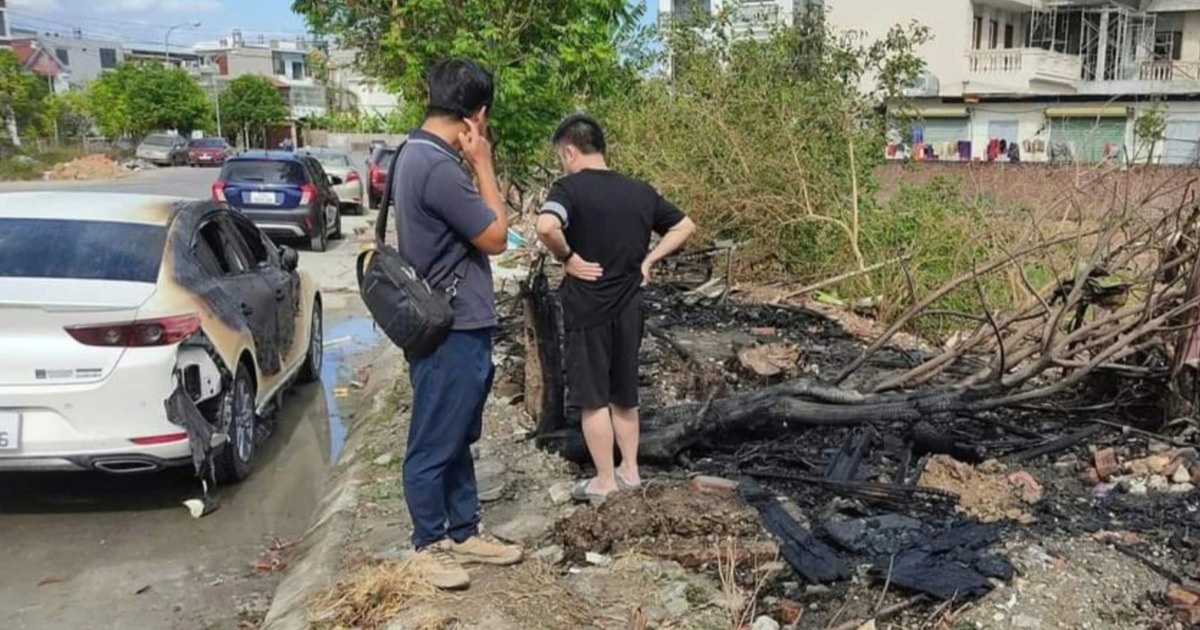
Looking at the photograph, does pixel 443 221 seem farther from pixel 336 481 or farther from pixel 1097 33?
pixel 1097 33

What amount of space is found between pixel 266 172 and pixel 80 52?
82749 millimetres

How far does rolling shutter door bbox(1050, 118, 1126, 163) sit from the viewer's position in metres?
10.4

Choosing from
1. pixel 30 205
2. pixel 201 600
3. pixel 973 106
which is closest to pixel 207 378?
pixel 201 600

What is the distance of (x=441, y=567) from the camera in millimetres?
3736

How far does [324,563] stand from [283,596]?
0.22 meters

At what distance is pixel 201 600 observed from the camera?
4.45 metres

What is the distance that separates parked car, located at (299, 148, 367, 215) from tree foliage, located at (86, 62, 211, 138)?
3819 centimetres

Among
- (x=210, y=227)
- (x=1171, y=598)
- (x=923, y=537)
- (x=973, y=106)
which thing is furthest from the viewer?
(x=973, y=106)

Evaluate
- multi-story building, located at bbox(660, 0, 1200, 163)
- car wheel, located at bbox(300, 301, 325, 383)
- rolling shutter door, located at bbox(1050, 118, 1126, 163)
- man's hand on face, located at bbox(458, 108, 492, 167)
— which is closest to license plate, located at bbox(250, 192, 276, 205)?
car wheel, located at bbox(300, 301, 325, 383)

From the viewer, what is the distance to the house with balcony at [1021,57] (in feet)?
103

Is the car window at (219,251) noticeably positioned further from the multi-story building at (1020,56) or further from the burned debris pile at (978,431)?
the multi-story building at (1020,56)

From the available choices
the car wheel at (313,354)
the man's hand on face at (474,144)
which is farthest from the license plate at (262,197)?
the man's hand on face at (474,144)

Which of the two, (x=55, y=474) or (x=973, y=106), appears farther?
(x=973, y=106)

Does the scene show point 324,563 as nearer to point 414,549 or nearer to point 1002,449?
point 414,549
